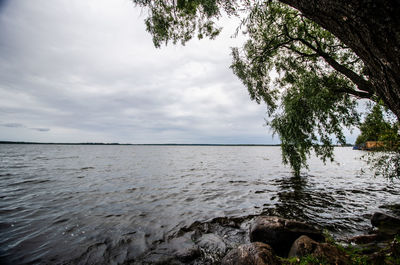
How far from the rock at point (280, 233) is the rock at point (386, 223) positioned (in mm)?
3015

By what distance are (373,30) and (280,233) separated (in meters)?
5.50

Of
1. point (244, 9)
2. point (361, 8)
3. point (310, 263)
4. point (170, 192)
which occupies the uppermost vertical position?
point (244, 9)

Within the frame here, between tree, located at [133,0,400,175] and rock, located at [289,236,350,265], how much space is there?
10.4 feet

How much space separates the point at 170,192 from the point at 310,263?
10214mm

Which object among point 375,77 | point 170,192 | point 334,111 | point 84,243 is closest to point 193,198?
point 170,192

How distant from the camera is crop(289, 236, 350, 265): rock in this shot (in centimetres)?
358

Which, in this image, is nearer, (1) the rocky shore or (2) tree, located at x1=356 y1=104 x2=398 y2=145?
(1) the rocky shore

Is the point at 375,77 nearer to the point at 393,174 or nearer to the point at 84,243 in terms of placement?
the point at 84,243

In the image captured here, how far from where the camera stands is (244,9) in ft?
22.6

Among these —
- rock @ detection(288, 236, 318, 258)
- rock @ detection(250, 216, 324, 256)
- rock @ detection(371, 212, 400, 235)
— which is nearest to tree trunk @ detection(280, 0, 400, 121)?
rock @ detection(288, 236, 318, 258)

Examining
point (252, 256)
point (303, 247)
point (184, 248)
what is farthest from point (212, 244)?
point (303, 247)

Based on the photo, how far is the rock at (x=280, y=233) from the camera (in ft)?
17.3

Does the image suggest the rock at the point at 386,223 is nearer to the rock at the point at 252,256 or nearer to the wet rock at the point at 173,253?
the rock at the point at 252,256

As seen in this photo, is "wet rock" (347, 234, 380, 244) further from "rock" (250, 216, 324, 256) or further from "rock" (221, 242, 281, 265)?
"rock" (221, 242, 281, 265)
